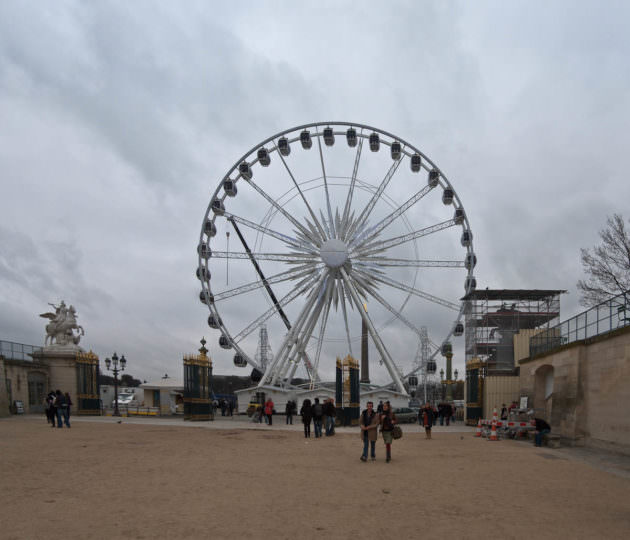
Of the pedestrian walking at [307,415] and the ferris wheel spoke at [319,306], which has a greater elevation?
the ferris wheel spoke at [319,306]

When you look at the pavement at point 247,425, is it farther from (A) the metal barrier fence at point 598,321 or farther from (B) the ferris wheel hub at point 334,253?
(B) the ferris wheel hub at point 334,253

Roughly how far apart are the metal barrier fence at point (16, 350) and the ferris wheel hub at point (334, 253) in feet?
56.3

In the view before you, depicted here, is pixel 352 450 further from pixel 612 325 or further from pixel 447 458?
pixel 612 325

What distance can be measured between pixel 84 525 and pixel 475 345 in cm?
3130

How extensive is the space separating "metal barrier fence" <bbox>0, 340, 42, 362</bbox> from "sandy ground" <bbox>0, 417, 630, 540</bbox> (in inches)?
686

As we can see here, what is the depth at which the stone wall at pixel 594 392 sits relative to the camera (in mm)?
14547

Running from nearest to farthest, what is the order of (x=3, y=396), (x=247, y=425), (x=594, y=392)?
(x=594, y=392)
(x=247, y=425)
(x=3, y=396)

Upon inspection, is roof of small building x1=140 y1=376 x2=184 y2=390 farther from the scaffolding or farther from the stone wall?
the stone wall

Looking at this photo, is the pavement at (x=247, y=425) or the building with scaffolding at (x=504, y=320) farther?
the building with scaffolding at (x=504, y=320)

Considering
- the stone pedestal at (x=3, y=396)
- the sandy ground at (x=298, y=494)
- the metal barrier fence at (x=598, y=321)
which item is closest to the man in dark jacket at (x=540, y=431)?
the sandy ground at (x=298, y=494)

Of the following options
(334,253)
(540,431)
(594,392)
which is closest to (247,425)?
(334,253)

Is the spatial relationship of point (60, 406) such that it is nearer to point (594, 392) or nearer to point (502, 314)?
point (594, 392)

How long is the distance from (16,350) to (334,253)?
1803 cm

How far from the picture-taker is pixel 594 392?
16.4 metres
